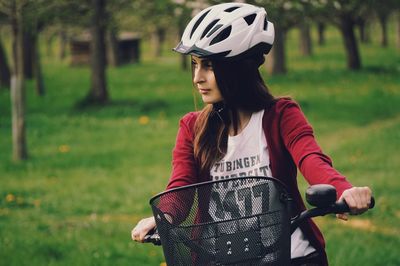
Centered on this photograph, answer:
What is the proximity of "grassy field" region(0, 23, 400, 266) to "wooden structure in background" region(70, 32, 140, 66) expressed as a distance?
15.3 meters

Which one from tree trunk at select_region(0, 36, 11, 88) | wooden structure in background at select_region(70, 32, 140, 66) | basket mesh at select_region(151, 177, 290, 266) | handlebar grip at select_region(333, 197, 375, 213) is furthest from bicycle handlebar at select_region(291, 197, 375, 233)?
wooden structure in background at select_region(70, 32, 140, 66)

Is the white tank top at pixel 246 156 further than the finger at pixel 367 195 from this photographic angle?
Yes

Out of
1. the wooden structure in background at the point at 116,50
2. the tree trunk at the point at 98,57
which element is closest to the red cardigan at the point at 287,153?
the tree trunk at the point at 98,57

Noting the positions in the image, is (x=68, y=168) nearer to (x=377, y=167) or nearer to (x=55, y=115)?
(x=377, y=167)

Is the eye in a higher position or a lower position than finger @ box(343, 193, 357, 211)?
higher

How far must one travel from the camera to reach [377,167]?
10.8 metres

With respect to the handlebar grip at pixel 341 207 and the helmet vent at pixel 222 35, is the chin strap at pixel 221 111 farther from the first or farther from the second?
the handlebar grip at pixel 341 207

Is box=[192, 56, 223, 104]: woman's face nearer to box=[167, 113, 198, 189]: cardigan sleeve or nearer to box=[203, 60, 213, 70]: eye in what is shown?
box=[203, 60, 213, 70]: eye

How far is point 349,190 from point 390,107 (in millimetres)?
15589

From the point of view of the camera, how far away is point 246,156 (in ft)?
9.73

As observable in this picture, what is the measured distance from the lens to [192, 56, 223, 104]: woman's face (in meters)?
2.98

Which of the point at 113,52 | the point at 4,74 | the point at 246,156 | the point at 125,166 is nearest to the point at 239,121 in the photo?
the point at 246,156

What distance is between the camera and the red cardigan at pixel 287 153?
2760 millimetres

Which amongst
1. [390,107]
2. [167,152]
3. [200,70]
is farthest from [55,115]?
[200,70]
